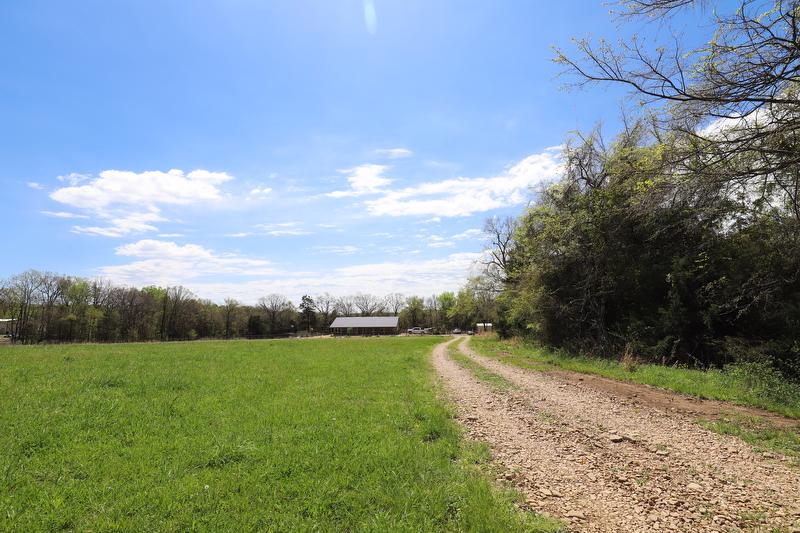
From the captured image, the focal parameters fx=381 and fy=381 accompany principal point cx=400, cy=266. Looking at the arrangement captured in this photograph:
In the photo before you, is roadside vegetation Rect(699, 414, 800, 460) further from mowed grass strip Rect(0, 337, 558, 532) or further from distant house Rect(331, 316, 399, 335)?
distant house Rect(331, 316, 399, 335)

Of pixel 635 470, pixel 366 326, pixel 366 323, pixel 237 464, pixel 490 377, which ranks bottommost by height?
Result: pixel 366 326

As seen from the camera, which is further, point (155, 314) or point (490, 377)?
point (155, 314)

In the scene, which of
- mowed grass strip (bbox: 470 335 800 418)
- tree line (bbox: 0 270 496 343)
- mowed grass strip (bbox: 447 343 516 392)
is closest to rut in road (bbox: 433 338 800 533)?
mowed grass strip (bbox: 470 335 800 418)

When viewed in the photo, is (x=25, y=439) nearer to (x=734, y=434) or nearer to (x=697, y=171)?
(x=734, y=434)

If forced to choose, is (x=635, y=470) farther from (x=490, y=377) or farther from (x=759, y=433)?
(x=490, y=377)

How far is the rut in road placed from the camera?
4.17 m

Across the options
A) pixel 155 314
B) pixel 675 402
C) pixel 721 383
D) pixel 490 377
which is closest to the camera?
pixel 675 402

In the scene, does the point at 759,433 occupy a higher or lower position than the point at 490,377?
higher

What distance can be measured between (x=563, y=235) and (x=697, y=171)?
14593 millimetres

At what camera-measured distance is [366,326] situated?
102 m

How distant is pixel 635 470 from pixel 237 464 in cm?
574

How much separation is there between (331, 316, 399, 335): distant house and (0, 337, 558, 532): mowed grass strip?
304ft

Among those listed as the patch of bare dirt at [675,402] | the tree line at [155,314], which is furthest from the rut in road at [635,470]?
the tree line at [155,314]

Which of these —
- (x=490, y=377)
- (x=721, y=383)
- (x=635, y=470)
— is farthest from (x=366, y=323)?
(x=635, y=470)
